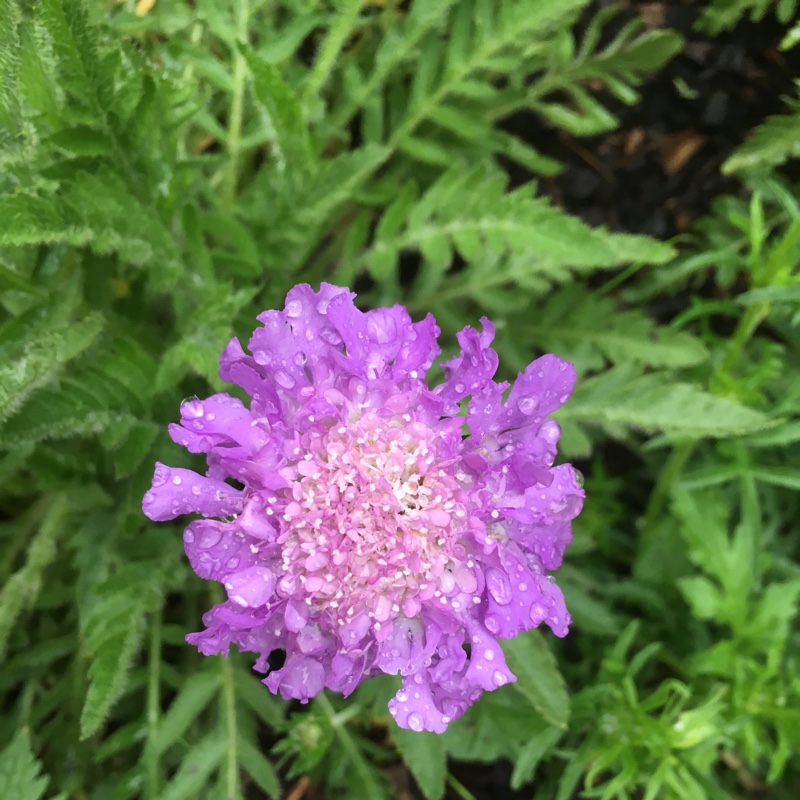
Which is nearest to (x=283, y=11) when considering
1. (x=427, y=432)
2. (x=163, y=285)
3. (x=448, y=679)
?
(x=163, y=285)

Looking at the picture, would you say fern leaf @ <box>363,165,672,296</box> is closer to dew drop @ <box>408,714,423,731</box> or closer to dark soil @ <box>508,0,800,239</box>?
dark soil @ <box>508,0,800,239</box>

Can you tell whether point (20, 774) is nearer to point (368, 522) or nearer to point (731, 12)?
point (368, 522)

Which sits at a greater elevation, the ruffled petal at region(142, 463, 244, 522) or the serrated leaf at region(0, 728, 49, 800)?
the ruffled petal at region(142, 463, 244, 522)

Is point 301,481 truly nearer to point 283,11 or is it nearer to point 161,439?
point 161,439

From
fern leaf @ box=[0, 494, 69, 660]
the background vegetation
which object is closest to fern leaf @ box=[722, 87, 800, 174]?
the background vegetation

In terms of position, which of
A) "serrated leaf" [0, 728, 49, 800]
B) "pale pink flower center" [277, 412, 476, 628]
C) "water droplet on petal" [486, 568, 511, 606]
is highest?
"pale pink flower center" [277, 412, 476, 628]

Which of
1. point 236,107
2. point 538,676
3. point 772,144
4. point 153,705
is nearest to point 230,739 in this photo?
point 153,705
